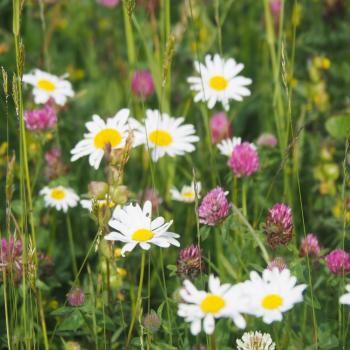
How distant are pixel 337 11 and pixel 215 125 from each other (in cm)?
75

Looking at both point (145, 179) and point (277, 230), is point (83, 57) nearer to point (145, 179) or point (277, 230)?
point (145, 179)

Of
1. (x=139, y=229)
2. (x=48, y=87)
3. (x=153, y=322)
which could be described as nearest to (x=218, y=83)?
(x=48, y=87)

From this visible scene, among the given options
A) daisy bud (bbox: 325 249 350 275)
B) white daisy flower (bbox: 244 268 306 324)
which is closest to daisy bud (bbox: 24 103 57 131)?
daisy bud (bbox: 325 249 350 275)

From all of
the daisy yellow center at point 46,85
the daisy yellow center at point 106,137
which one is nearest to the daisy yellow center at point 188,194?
the daisy yellow center at point 106,137

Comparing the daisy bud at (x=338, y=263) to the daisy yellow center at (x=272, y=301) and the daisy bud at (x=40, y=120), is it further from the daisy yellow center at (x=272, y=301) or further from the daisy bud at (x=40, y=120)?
the daisy bud at (x=40, y=120)

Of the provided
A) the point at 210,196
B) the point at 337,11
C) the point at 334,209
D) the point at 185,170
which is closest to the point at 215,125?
the point at 185,170

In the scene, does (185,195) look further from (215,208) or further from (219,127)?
(215,208)

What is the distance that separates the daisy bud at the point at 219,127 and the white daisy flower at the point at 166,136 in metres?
0.26

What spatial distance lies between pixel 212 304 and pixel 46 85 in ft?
4.00

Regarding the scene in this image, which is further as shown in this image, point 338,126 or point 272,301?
point 338,126

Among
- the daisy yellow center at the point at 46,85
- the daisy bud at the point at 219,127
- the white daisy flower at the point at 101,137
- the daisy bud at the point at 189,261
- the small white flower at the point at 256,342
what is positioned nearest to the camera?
the small white flower at the point at 256,342

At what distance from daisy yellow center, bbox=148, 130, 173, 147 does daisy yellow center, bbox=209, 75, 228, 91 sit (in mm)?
206

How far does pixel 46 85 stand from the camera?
2.37 meters

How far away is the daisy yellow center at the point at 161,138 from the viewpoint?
2.14m
